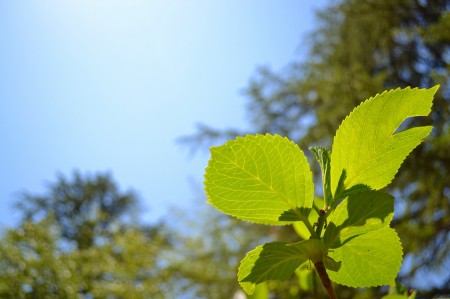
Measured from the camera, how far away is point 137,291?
468 centimetres

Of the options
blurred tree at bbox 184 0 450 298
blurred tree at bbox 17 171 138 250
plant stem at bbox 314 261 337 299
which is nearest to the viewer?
plant stem at bbox 314 261 337 299

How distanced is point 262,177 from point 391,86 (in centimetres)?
506

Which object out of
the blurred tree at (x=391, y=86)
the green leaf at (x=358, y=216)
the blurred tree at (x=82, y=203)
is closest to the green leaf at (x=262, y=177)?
the green leaf at (x=358, y=216)

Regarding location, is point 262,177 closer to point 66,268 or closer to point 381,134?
point 381,134

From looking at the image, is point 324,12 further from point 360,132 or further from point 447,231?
point 360,132

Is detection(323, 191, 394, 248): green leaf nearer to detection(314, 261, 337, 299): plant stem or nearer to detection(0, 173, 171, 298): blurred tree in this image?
detection(314, 261, 337, 299): plant stem

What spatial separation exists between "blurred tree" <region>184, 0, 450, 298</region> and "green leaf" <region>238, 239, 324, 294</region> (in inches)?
102

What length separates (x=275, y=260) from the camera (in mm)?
379

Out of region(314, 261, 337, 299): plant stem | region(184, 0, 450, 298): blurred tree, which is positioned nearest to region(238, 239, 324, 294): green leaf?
region(314, 261, 337, 299): plant stem

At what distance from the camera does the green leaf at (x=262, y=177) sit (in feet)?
1.25

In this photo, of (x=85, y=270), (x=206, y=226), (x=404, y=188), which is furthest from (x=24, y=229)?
(x=404, y=188)

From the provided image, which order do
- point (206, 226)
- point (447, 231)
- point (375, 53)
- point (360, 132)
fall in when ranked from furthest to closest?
1. point (206, 226)
2. point (375, 53)
3. point (447, 231)
4. point (360, 132)

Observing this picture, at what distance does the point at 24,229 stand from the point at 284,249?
5.36 metres

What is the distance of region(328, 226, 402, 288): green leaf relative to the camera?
38 cm
